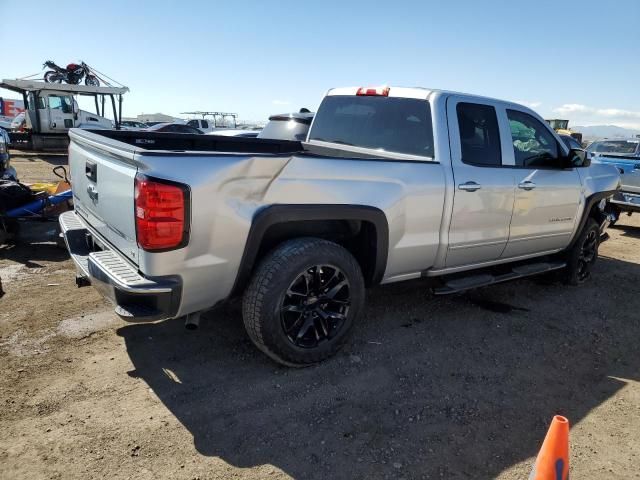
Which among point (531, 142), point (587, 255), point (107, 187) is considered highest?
point (531, 142)

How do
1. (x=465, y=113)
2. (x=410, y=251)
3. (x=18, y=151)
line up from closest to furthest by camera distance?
(x=410, y=251) < (x=465, y=113) < (x=18, y=151)

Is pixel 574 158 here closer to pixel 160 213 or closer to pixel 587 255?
pixel 587 255

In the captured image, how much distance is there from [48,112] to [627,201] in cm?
2148

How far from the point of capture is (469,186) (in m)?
3.73

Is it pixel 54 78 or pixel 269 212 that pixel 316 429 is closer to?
pixel 269 212

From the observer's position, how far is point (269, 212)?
280 cm

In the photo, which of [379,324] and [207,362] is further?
[379,324]

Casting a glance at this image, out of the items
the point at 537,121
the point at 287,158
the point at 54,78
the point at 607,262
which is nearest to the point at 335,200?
the point at 287,158

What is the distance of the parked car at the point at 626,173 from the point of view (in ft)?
28.8

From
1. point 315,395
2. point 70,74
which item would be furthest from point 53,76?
point 315,395

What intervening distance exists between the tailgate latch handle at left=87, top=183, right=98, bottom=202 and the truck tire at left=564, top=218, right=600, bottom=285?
16.0 feet

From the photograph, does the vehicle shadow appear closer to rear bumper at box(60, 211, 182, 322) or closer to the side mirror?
rear bumper at box(60, 211, 182, 322)

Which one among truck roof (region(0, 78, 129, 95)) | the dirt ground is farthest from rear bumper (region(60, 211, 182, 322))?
truck roof (region(0, 78, 129, 95))

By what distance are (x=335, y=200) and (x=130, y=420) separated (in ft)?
5.82
